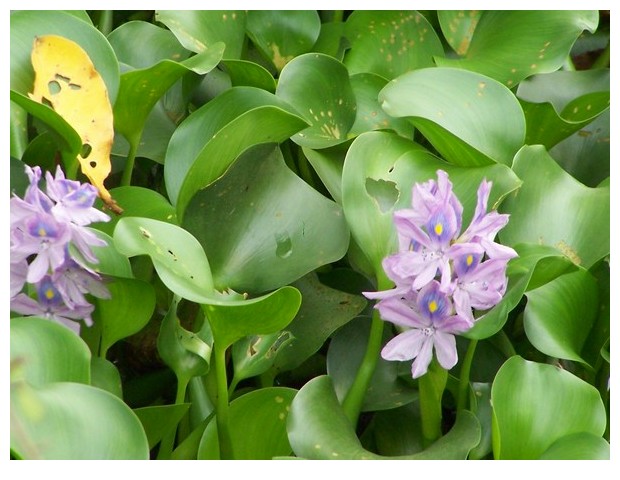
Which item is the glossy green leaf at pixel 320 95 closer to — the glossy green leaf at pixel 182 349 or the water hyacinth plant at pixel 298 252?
the water hyacinth plant at pixel 298 252

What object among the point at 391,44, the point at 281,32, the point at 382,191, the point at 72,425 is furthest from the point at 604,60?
the point at 72,425

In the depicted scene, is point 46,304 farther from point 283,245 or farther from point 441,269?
point 441,269

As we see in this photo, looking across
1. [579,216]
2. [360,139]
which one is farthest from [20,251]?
[579,216]

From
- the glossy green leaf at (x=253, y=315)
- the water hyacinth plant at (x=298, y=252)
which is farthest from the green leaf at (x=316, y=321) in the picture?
the glossy green leaf at (x=253, y=315)

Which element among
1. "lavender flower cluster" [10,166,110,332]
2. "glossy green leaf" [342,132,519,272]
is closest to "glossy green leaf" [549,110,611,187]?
"glossy green leaf" [342,132,519,272]

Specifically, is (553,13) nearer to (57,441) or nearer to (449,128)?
(449,128)

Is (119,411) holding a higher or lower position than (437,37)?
lower

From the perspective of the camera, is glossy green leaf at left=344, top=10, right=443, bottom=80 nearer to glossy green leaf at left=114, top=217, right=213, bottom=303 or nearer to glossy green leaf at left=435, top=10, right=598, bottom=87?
glossy green leaf at left=435, top=10, right=598, bottom=87
